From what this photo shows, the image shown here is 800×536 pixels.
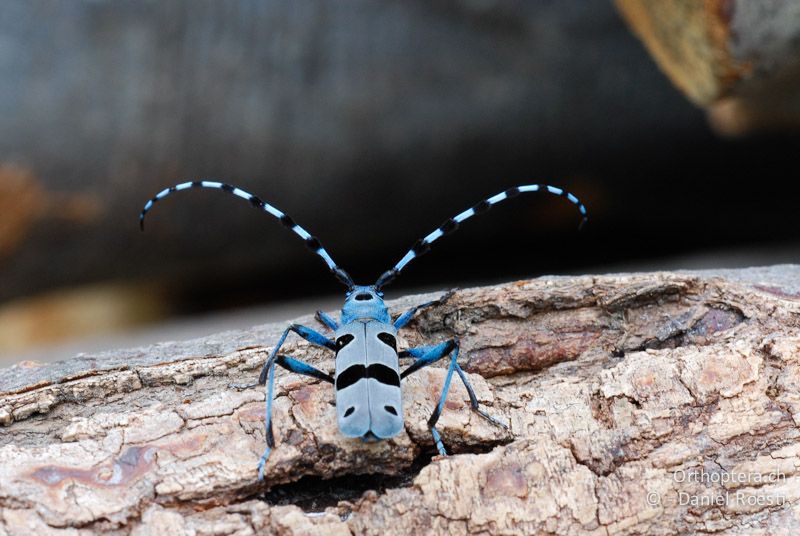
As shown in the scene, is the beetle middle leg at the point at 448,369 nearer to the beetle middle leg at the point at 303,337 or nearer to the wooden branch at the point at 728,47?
the beetle middle leg at the point at 303,337

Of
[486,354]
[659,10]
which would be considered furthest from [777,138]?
[486,354]

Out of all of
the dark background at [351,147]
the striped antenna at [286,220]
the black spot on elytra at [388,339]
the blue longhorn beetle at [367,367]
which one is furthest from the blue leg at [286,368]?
the dark background at [351,147]

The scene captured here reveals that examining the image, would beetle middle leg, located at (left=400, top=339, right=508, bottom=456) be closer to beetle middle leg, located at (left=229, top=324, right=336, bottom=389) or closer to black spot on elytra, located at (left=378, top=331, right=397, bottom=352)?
black spot on elytra, located at (left=378, top=331, right=397, bottom=352)

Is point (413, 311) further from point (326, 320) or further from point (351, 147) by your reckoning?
point (351, 147)

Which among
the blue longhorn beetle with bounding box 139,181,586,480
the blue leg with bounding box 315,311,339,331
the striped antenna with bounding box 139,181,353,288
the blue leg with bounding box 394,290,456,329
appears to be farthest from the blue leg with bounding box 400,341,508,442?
the striped antenna with bounding box 139,181,353,288

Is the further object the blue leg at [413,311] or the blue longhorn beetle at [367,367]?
the blue leg at [413,311]
